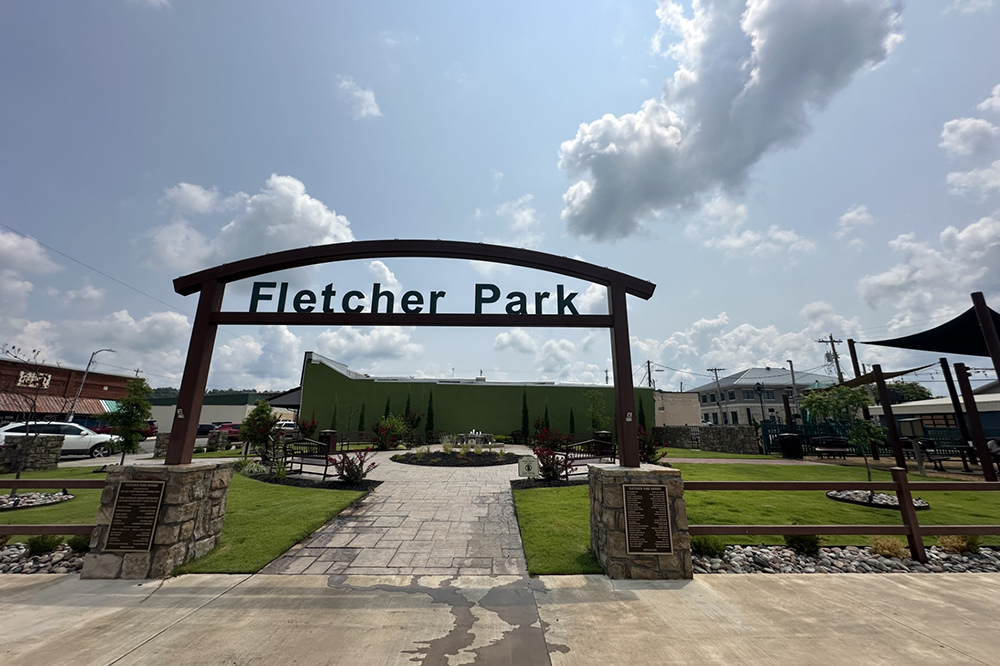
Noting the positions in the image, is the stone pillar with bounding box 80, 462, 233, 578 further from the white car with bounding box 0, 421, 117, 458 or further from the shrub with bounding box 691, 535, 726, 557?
the white car with bounding box 0, 421, 117, 458

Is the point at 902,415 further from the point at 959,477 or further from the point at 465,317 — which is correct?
the point at 465,317

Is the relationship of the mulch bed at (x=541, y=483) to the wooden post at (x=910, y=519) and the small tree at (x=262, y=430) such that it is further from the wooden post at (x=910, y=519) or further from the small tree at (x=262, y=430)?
the small tree at (x=262, y=430)

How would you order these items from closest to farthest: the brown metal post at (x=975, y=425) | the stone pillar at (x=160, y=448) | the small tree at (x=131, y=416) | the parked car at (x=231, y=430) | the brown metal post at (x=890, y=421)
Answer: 1. the brown metal post at (x=975, y=425)
2. the brown metal post at (x=890, y=421)
3. the small tree at (x=131, y=416)
4. the stone pillar at (x=160, y=448)
5. the parked car at (x=231, y=430)

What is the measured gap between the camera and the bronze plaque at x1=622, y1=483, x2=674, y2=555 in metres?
4.32

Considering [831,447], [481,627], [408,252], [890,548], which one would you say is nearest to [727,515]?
[890,548]

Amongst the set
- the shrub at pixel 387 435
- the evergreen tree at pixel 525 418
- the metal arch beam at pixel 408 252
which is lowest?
the shrub at pixel 387 435

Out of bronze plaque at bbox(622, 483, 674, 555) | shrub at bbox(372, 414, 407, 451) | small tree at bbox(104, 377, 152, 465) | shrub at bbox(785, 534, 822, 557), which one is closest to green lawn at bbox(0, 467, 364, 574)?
small tree at bbox(104, 377, 152, 465)

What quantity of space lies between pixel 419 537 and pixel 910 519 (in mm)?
6668

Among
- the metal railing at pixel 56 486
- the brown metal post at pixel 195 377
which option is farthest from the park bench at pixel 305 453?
the metal railing at pixel 56 486

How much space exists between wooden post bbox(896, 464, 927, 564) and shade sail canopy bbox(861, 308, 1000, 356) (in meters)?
7.29

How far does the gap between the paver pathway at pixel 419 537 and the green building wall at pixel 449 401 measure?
1372cm

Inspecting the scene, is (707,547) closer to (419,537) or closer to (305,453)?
(419,537)

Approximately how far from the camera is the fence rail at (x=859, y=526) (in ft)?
14.8

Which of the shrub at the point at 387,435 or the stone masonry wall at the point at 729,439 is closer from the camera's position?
the shrub at the point at 387,435
